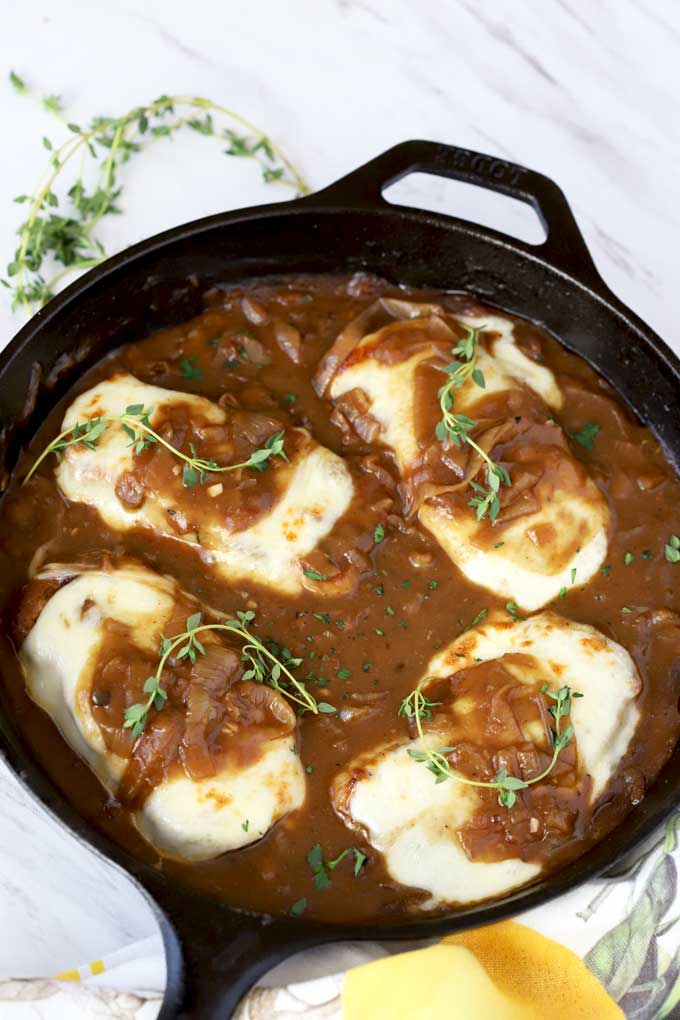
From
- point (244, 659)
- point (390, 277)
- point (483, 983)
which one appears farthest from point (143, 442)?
point (483, 983)

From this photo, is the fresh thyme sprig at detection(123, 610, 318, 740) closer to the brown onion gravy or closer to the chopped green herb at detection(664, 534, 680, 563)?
the brown onion gravy

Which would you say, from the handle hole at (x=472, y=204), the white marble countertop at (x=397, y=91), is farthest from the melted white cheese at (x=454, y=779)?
the handle hole at (x=472, y=204)

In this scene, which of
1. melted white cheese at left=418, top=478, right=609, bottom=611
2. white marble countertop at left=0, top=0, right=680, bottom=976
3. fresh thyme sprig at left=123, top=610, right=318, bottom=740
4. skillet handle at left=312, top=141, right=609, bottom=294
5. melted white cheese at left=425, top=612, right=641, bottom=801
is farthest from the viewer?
white marble countertop at left=0, top=0, right=680, bottom=976

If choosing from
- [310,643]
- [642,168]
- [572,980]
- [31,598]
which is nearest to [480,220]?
[642,168]

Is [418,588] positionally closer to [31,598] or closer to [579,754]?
[579,754]

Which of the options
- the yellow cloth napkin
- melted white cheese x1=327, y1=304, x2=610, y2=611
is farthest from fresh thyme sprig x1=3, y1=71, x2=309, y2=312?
the yellow cloth napkin
